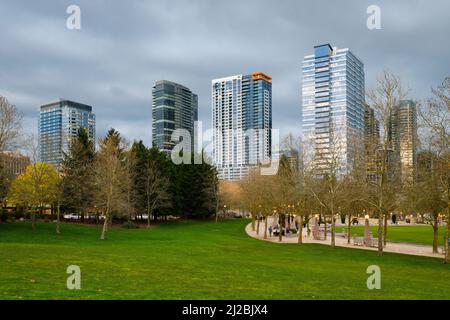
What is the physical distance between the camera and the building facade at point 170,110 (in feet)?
386

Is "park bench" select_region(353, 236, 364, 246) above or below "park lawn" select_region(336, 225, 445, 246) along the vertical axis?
above

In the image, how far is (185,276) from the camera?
14.4 metres

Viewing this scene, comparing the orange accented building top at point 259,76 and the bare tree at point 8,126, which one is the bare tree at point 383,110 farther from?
the orange accented building top at point 259,76

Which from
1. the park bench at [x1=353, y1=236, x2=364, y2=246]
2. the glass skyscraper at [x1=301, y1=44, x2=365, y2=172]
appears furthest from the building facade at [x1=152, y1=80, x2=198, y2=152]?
the park bench at [x1=353, y1=236, x2=364, y2=246]

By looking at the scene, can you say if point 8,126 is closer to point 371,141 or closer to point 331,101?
point 371,141

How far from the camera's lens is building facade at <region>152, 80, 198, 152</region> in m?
118

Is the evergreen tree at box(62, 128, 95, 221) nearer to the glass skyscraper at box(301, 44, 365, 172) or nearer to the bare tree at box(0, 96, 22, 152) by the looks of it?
the bare tree at box(0, 96, 22, 152)

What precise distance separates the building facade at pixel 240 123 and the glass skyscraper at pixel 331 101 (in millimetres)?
17409

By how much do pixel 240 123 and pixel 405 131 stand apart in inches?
4474

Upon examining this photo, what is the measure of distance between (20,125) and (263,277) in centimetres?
3263

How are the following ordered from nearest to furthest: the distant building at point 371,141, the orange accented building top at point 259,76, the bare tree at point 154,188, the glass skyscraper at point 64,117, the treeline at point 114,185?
the distant building at point 371,141 < the treeline at point 114,185 < the bare tree at point 154,188 < the glass skyscraper at point 64,117 < the orange accented building top at point 259,76

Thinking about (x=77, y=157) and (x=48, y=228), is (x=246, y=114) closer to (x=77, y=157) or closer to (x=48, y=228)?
(x=77, y=157)

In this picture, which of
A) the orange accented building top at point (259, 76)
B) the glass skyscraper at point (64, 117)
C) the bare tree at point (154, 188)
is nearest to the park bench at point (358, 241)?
the bare tree at point (154, 188)

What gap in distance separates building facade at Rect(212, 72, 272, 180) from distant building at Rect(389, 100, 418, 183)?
51.9 m
